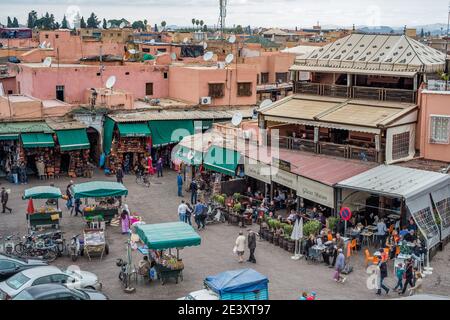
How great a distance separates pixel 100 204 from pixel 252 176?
664cm

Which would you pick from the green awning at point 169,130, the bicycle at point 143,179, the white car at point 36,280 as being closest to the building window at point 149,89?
the green awning at point 169,130

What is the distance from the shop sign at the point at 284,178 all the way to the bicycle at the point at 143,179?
310 inches

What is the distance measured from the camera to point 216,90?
40.2 meters

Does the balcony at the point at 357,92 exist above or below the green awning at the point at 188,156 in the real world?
above

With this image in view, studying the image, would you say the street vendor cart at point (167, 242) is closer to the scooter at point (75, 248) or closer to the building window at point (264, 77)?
the scooter at point (75, 248)

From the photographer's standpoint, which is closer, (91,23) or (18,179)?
(18,179)

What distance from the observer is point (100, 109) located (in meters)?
35.9

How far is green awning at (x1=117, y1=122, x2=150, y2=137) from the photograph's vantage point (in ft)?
113

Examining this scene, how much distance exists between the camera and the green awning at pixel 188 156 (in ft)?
100

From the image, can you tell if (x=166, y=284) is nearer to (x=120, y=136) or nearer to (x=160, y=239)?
(x=160, y=239)

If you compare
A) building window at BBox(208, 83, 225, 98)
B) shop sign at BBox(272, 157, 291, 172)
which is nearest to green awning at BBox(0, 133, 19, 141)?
building window at BBox(208, 83, 225, 98)

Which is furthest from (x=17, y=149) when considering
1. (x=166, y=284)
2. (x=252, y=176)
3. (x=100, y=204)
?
(x=166, y=284)

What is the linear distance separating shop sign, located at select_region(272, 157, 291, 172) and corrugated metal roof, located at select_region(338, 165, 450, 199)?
296cm
